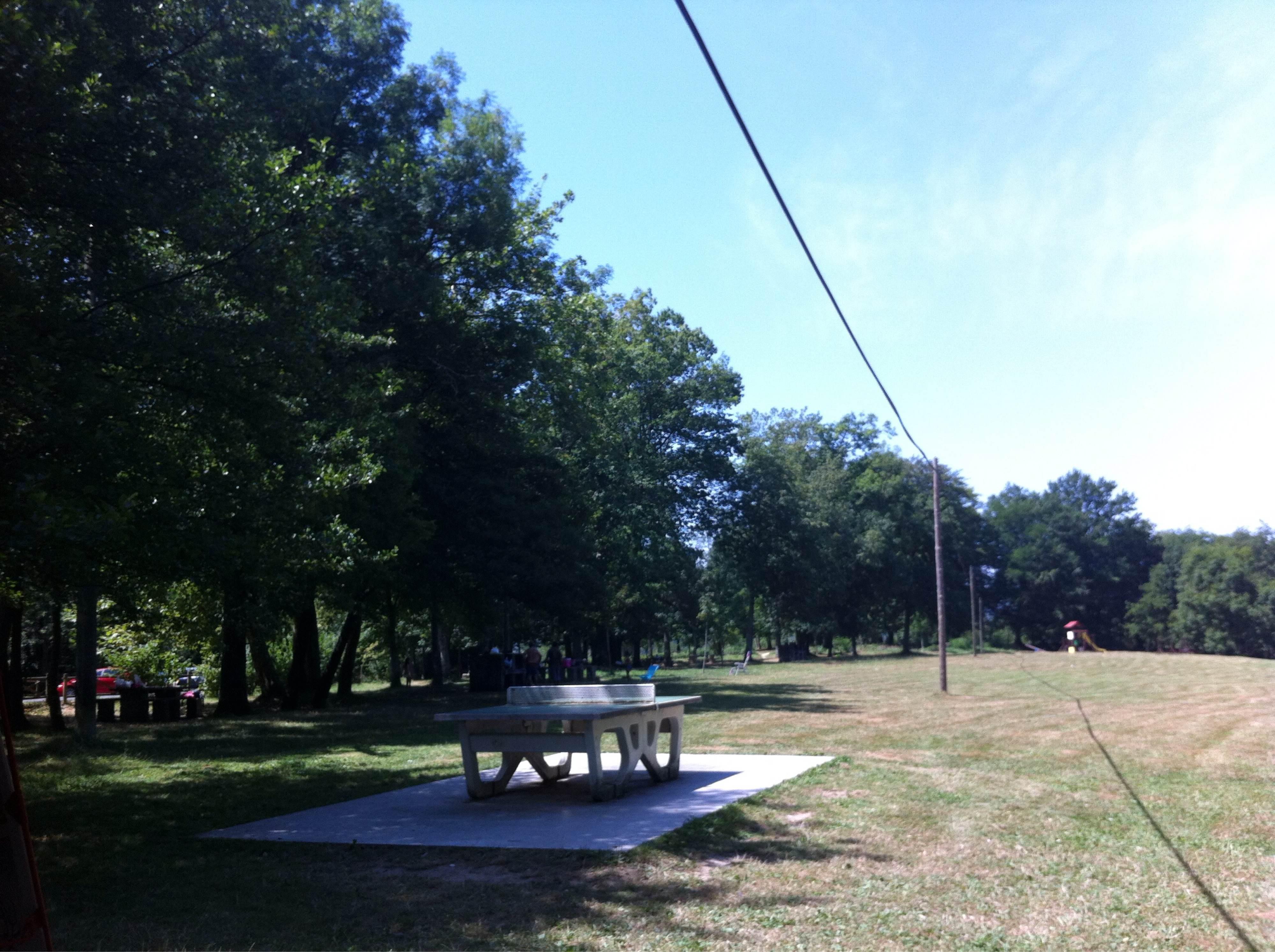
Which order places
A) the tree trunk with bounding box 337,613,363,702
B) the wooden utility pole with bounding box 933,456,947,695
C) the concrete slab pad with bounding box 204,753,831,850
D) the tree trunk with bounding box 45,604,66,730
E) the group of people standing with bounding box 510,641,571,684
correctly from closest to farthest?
the concrete slab pad with bounding box 204,753,831,850, the tree trunk with bounding box 45,604,66,730, the wooden utility pole with bounding box 933,456,947,695, the tree trunk with bounding box 337,613,363,702, the group of people standing with bounding box 510,641,571,684

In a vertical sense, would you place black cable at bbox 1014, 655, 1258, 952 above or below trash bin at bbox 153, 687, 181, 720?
above

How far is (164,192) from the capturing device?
10.0 metres

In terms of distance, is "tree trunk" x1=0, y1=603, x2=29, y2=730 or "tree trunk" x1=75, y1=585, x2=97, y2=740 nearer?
"tree trunk" x1=75, y1=585, x2=97, y2=740

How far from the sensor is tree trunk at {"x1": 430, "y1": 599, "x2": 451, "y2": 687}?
30.9m

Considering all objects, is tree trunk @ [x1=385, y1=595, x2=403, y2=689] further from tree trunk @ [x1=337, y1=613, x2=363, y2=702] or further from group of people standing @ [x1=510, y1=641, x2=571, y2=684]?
group of people standing @ [x1=510, y1=641, x2=571, y2=684]

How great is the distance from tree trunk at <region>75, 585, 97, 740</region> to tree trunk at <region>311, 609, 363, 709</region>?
31.5 ft

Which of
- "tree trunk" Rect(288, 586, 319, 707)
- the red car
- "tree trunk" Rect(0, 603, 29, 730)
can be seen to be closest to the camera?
"tree trunk" Rect(0, 603, 29, 730)

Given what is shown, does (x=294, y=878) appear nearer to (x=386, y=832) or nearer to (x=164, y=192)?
(x=386, y=832)

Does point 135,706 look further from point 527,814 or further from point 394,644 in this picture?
point 527,814

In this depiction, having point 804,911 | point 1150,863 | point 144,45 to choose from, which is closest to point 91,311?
point 144,45

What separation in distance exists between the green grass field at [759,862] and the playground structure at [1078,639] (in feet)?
223

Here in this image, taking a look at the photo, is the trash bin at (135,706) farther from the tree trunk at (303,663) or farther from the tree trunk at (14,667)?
the tree trunk at (303,663)

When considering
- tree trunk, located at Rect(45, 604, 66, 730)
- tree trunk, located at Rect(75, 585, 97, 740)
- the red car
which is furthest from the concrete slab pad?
the red car

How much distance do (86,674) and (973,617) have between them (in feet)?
185
